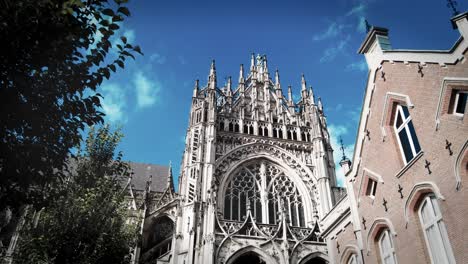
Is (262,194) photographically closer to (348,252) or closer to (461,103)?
(348,252)

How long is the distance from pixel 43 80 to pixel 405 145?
9120mm

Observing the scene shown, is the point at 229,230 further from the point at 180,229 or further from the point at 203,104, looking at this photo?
the point at 203,104

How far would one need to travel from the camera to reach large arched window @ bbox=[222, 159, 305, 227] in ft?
75.5

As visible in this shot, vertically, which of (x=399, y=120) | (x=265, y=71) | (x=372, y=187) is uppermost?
(x=265, y=71)

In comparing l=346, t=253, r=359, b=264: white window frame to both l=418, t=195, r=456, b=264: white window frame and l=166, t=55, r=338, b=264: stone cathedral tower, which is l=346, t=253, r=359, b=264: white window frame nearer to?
l=418, t=195, r=456, b=264: white window frame

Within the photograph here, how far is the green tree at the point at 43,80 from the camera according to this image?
6.19 metres

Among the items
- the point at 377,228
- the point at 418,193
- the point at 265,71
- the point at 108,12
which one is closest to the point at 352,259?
the point at 377,228

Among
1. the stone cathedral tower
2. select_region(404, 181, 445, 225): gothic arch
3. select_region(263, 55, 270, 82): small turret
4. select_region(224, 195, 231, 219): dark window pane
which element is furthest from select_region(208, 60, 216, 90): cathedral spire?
select_region(404, 181, 445, 225): gothic arch

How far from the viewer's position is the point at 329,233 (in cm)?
1423

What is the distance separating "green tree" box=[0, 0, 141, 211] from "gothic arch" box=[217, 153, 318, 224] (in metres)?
15.7

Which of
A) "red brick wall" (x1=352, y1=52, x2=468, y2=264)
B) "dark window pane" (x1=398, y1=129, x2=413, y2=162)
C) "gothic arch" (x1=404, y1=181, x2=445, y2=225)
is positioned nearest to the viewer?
"red brick wall" (x1=352, y1=52, x2=468, y2=264)

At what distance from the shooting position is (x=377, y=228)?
11039 millimetres

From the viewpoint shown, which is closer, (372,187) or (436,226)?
(436,226)

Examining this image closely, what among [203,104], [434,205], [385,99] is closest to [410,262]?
[434,205]
